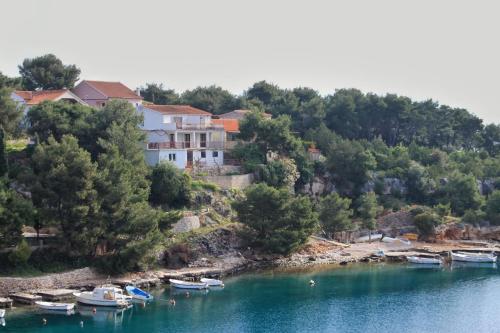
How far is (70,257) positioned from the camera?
216 feet

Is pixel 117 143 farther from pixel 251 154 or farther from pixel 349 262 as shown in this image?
pixel 349 262

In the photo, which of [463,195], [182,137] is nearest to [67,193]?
[182,137]

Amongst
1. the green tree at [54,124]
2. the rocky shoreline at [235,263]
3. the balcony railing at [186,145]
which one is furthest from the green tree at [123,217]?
the balcony railing at [186,145]

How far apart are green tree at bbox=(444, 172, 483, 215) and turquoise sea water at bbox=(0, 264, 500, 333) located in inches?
793

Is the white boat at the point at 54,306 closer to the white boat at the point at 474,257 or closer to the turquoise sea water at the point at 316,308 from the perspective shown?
the turquoise sea water at the point at 316,308

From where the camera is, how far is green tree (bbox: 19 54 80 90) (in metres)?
100

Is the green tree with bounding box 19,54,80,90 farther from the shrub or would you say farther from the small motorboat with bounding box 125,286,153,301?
the small motorboat with bounding box 125,286,153,301

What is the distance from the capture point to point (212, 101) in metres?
116

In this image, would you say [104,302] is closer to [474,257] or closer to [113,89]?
[113,89]

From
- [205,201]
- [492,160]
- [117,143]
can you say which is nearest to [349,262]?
[205,201]

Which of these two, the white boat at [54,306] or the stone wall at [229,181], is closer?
the white boat at [54,306]

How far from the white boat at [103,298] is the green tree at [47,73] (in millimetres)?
47327

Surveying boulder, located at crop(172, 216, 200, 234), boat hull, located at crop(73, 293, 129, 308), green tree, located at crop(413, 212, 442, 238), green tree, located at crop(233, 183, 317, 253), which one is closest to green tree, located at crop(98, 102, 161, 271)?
boulder, located at crop(172, 216, 200, 234)

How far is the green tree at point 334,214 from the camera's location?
84.4 meters
